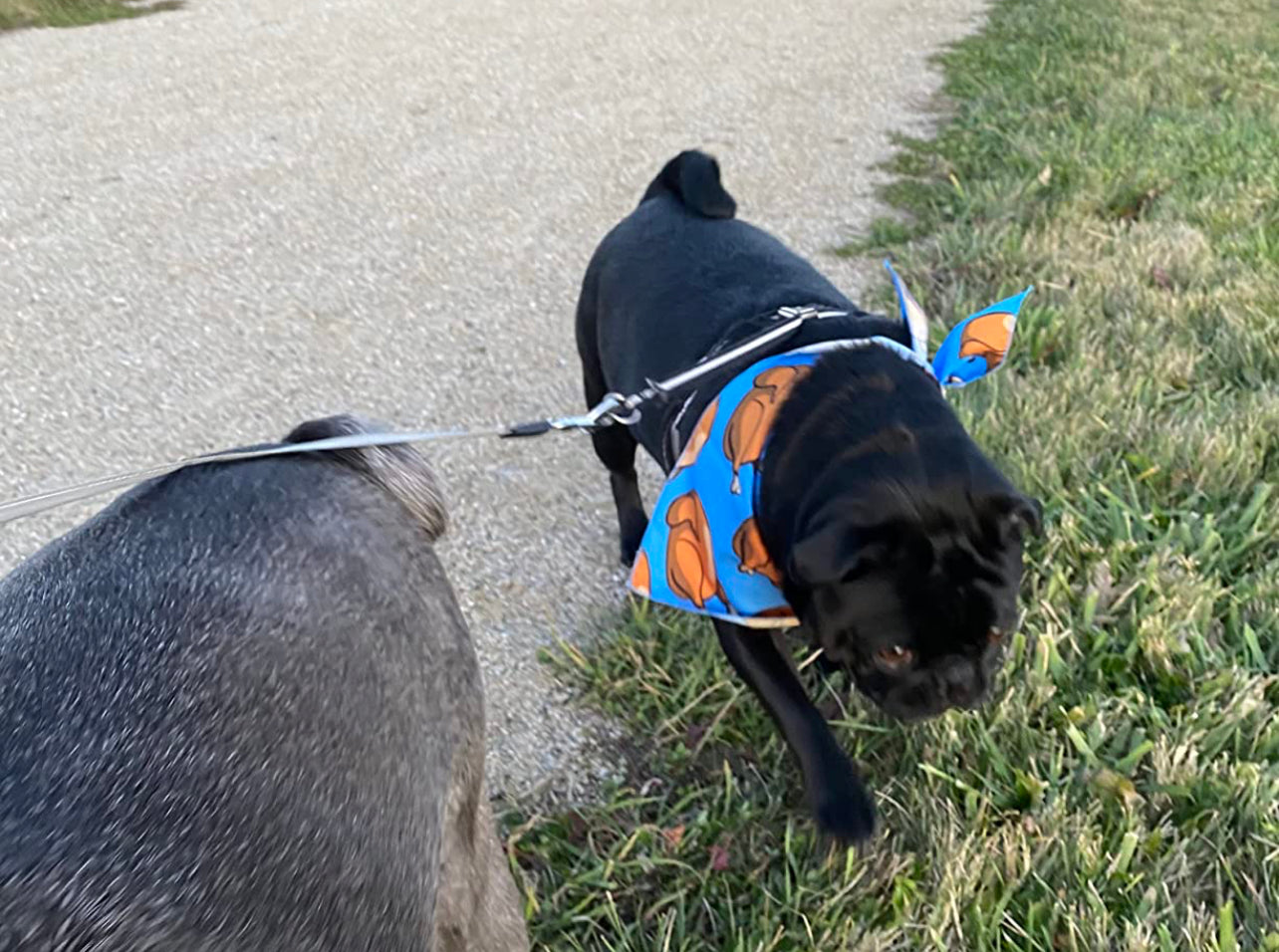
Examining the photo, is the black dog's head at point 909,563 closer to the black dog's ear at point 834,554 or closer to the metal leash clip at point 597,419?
the black dog's ear at point 834,554

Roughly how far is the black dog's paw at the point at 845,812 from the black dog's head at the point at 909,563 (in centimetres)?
18

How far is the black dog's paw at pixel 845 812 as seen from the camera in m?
2.08

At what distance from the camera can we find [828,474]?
2.17m

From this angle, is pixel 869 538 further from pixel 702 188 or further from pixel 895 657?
pixel 702 188

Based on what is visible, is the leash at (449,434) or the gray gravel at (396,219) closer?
the leash at (449,434)

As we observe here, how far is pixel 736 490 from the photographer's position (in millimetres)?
2318

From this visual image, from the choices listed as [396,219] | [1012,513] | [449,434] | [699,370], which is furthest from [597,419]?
[396,219]

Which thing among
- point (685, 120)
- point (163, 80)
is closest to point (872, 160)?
point (685, 120)

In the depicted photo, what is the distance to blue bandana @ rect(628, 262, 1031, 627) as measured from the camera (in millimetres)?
2229

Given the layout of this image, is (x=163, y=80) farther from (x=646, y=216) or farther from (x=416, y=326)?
(x=646, y=216)

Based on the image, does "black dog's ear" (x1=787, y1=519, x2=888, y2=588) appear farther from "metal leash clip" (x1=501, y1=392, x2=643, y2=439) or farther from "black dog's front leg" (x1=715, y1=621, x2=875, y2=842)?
"metal leash clip" (x1=501, y1=392, x2=643, y2=439)

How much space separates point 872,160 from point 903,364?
4124 millimetres

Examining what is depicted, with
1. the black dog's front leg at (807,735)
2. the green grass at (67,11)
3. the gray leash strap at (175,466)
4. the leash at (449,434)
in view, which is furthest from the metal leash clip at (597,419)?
the green grass at (67,11)

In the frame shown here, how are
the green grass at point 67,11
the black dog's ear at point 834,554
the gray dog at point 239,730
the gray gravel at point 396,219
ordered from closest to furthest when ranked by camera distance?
1. the gray dog at point 239,730
2. the black dog's ear at point 834,554
3. the gray gravel at point 396,219
4. the green grass at point 67,11
